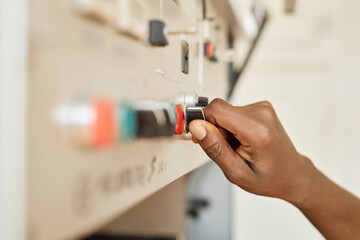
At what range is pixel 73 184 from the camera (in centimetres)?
22

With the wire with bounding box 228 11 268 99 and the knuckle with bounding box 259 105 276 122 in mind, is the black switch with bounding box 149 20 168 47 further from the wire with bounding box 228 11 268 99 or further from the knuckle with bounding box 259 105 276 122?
the wire with bounding box 228 11 268 99

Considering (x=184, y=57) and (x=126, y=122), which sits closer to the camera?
(x=126, y=122)

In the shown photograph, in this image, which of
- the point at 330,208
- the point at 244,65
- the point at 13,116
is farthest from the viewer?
the point at 244,65

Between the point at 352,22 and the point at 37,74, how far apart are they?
1900mm

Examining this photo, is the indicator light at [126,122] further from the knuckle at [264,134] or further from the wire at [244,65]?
the wire at [244,65]

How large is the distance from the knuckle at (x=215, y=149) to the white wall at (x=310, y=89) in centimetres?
133

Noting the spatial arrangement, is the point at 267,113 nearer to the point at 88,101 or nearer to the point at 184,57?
the point at 184,57

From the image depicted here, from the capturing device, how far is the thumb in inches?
17.6

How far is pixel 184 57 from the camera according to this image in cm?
47

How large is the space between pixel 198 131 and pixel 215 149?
2.2 inches

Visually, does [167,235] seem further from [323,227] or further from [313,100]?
[313,100]

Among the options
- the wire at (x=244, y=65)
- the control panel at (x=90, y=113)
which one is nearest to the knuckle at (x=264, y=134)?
the control panel at (x=90, y=113)

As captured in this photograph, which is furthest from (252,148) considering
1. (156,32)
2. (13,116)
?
(13,116)

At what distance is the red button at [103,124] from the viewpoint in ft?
0.68
